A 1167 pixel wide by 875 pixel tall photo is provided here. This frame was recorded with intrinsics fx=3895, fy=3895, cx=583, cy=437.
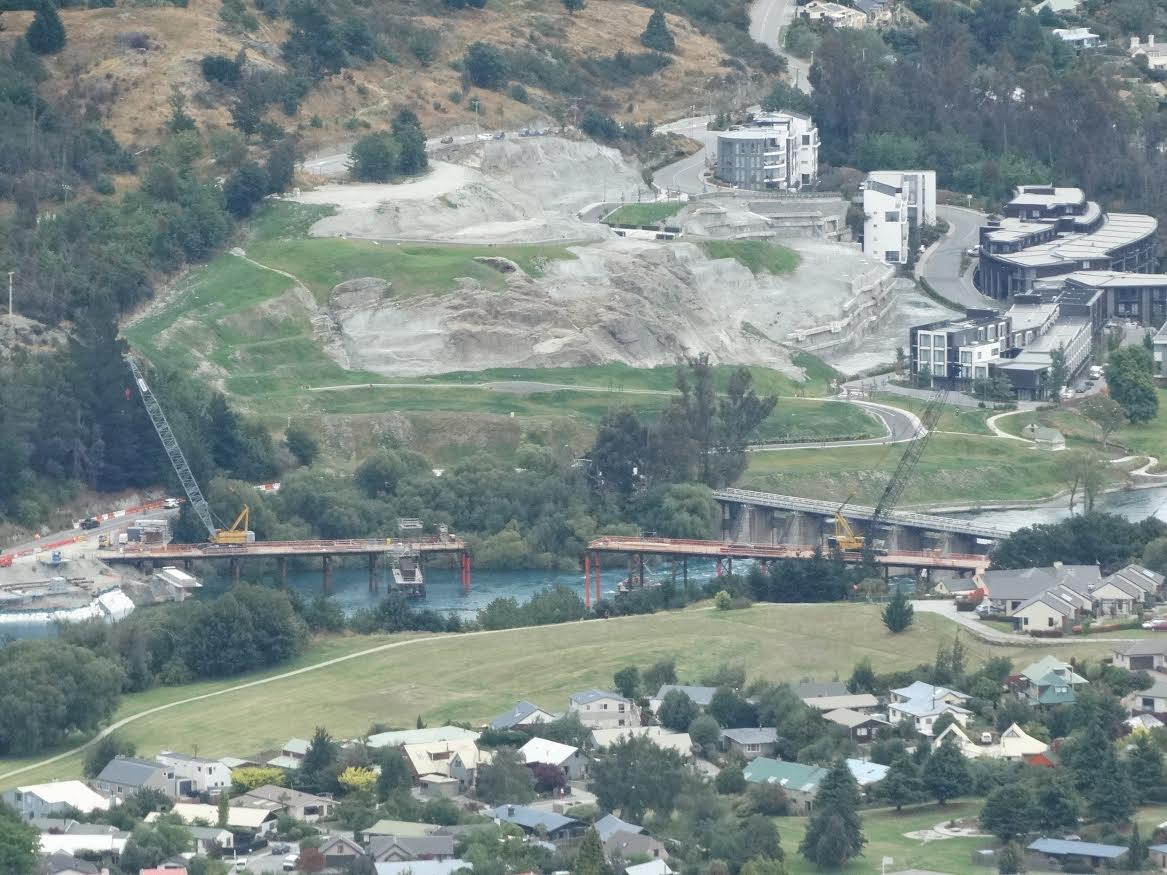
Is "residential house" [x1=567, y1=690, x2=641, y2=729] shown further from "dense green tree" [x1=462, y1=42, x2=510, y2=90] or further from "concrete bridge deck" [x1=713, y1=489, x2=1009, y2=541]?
"dense green tree" [x1=462, y1=42, x2=510, y2=90]

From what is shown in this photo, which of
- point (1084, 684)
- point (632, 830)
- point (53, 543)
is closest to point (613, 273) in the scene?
point (53, 543)

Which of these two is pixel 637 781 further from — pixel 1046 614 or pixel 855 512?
pixel 855 512

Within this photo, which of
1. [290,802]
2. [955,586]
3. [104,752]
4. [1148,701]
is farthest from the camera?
[955,586]

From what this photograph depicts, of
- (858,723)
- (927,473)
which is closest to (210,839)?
(858,723)

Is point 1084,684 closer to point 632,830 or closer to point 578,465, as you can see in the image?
point 632,830

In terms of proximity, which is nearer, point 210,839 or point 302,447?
point 210,839

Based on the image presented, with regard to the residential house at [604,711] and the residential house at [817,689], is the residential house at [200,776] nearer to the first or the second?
the residential house at [604,711]

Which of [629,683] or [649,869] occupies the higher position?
[649,869]
